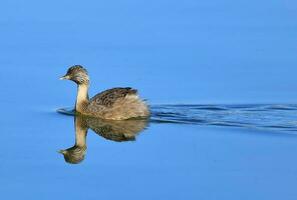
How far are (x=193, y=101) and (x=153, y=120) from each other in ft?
2.60

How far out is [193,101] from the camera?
15.3 m

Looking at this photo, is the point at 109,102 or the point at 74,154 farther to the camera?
the point at 109,102

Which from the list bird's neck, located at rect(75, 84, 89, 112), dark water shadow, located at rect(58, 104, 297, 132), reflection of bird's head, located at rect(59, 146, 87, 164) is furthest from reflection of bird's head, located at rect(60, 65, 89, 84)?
reflection of bird's head, located at rect(59, 146, 87, 164)

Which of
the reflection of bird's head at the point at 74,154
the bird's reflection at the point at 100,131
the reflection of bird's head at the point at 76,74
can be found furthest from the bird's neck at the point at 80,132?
the reflection of bird's head at the point at 76,74

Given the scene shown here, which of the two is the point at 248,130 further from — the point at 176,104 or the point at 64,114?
the point at 64,114

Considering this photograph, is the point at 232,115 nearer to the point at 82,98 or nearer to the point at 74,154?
the point at 82,98

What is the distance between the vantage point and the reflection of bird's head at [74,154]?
12633 millimetres

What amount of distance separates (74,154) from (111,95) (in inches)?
94.5

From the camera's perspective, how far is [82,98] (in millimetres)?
15648

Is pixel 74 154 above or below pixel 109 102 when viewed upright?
below

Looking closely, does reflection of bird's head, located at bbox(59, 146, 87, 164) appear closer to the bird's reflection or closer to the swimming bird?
the bird's reflection

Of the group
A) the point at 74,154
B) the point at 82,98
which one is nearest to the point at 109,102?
the point at 82,98

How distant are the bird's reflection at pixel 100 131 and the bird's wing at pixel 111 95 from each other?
27 cm

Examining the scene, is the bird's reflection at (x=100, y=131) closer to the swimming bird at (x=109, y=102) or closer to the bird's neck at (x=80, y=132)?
the bird's neck at (x=80, y=132)
